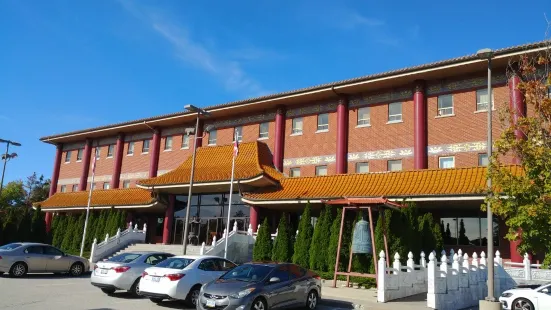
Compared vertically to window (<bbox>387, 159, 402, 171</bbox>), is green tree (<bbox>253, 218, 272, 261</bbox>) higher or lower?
lower

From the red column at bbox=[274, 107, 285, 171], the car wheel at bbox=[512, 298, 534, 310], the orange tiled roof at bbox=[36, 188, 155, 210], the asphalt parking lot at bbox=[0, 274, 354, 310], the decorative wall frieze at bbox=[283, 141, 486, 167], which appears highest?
the red column at bbox=[274, 107, 285, 171]

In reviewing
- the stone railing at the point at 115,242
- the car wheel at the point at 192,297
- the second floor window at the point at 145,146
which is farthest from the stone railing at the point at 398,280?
the second floor window at the point at 145,146

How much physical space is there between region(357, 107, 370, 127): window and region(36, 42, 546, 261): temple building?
0.07 metres

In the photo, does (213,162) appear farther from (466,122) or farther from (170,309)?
(170,309)

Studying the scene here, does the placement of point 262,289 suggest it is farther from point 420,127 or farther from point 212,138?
point 212,138

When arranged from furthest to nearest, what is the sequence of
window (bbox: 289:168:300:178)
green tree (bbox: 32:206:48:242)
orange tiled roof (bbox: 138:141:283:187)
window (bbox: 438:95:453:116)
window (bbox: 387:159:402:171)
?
1. green tree (bbox: 32:206:48:242)
2. window (bbox: 289:168:300:178)
3. orange tiled roof (bbox: 138:141:283:187)
4. window (bbox: 387:159:402:171)
5. window (bbox: 438:95:453:116)

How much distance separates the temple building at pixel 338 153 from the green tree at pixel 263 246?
237cm

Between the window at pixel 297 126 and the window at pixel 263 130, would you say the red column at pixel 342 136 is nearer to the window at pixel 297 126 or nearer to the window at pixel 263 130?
the window at pixel 297 126

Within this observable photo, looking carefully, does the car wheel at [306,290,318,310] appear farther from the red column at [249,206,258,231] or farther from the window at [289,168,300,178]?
the window at [289,168,300,178]

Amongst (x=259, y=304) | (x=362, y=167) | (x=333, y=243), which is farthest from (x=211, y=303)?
(x=362, y=167)

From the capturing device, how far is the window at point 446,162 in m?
26.0

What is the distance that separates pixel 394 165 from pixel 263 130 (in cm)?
1070

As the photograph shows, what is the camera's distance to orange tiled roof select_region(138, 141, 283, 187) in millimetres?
29734

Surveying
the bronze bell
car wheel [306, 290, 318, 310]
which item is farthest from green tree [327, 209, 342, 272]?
car wheel [306, 290, 318, 310]
